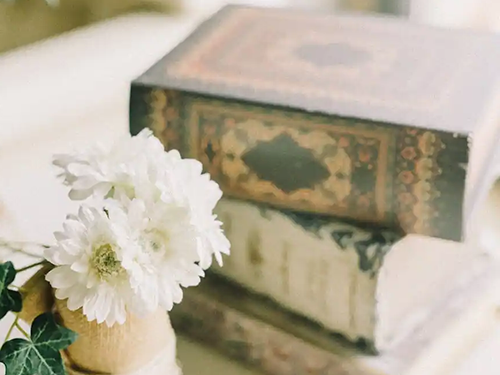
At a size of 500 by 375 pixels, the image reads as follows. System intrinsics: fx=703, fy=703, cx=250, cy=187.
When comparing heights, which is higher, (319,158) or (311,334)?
(319,158)

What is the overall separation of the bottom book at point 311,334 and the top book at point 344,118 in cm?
10

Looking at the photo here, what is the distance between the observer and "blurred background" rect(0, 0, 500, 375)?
640mm

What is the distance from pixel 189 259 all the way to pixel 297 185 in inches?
6.0

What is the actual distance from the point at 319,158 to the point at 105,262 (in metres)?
0.19

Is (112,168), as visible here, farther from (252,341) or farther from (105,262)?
(252,341)

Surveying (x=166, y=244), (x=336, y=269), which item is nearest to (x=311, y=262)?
(x=336, y=269)

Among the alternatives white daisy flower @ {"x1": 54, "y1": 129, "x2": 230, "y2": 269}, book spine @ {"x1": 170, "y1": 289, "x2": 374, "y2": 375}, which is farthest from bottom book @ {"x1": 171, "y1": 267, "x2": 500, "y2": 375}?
white daisy flower @ {"x1": 54, "y1": 129, "x2": 230, "y2": 269}

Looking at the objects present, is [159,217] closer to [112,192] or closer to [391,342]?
[112,192]

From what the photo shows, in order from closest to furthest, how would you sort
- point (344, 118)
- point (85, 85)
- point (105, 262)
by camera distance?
point (105, 262) < point (344, 118) < point (85, 85)

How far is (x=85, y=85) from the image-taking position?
2.62 feet

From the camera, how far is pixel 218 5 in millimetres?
964

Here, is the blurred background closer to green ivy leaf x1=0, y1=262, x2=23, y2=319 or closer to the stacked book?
the stacked book

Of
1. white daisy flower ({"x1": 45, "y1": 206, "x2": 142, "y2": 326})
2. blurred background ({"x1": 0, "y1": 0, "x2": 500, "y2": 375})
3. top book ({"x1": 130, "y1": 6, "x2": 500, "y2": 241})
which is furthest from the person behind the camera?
blurred background ({"x1": 0, "y1": 0, "x2": 500, "y2": 375})

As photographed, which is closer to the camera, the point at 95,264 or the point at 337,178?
the point at 95,264
